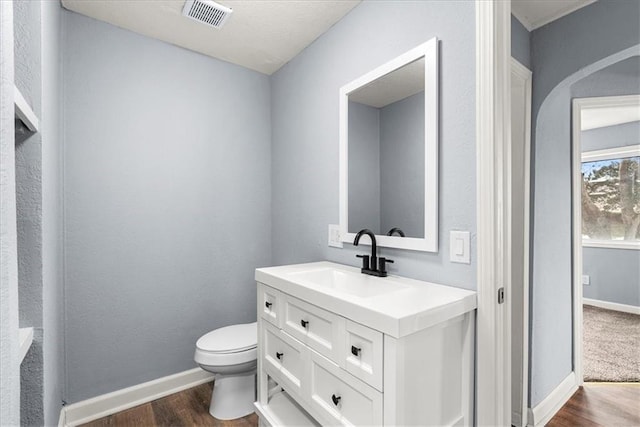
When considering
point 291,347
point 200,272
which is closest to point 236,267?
point 200,272

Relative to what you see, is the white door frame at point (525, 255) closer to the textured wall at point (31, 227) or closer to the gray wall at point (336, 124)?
the gray wall at point (336, 124)

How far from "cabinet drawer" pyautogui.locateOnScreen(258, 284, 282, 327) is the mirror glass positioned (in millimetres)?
578

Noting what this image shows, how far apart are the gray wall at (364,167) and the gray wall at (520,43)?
0.87 metres

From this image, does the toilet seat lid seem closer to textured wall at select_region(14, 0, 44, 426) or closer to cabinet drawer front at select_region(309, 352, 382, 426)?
cabinet drawer front at select_region(309, 352, 382, 426)

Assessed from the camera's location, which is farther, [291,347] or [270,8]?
[270,8]

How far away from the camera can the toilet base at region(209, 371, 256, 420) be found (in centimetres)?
188

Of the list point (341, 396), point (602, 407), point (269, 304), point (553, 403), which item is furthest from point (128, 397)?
point (602, 407)

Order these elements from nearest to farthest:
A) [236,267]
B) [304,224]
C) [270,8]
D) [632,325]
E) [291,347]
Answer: [291,347] < [270,8] < [304,224] < [236,267] < [632,325]

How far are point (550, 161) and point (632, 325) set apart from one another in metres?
3.10

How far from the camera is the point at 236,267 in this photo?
7.98 ft

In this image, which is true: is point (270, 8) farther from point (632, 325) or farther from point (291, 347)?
point (632, 325)

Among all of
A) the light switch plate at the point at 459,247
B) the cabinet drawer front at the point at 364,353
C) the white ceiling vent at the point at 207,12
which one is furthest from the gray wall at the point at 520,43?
the cabinet drawer front at the point at 364,353

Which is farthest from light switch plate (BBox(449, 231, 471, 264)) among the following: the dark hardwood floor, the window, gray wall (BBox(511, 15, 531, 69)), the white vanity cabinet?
the window

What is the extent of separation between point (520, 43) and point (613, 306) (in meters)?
4.19
